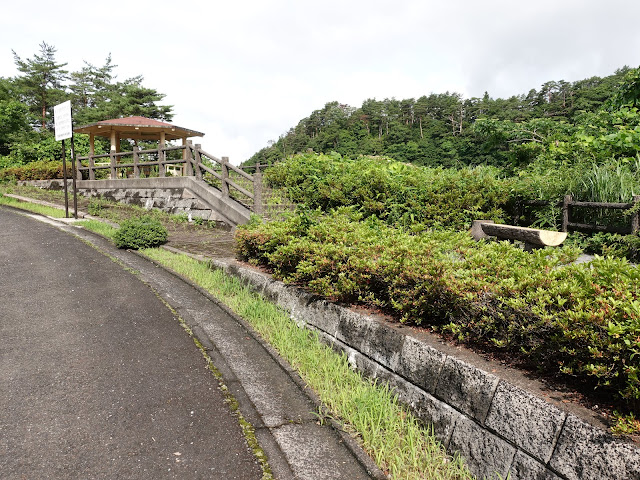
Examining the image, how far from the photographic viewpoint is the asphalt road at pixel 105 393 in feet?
8.52

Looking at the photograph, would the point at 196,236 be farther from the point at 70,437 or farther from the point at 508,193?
the point at 70,437

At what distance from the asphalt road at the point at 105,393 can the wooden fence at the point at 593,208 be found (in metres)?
5.03

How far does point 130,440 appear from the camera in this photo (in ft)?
9.16

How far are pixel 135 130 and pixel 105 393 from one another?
2138 cm

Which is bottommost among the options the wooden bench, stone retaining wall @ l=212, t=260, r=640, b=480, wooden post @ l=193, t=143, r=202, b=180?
stone retaining wall @ l=212, t=260, r=640, b=480

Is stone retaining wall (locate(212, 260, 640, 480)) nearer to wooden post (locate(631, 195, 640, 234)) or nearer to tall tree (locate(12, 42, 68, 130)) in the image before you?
wooden post (locate(631, 195, 640, 234))

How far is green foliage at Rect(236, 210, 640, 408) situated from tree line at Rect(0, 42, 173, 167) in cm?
3116

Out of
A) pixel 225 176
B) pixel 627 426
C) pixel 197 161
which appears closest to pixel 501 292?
pixel 627 426

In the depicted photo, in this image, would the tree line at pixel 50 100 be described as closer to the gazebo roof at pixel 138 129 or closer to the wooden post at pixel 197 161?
the gazebo roof at pixel 138 129

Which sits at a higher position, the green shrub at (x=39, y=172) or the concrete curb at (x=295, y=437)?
the green shrub at (x=39, y=172)

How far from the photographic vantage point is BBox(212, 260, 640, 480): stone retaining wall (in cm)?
196

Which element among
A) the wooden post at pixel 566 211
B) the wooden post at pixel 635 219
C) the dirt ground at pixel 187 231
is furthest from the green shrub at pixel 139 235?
the wooden post at pixel 635 219

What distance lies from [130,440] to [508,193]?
618 centimetres

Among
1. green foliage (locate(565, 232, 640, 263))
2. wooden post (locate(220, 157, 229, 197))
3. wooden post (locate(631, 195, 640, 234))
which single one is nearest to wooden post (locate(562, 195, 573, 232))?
green foliage (locate(565, 232, 640, 263))
